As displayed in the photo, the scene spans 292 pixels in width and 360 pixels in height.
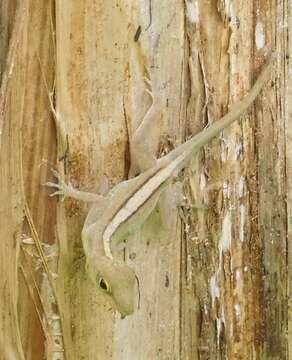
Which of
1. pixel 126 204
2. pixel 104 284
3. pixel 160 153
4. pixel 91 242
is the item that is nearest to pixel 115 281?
pixel 104 284

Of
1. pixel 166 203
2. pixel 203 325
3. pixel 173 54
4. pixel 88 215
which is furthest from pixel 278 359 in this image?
pixel 173 54

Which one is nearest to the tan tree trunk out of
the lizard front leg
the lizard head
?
the lizard front leg

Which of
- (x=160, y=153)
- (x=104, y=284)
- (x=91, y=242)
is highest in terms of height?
(x=160, y=153)

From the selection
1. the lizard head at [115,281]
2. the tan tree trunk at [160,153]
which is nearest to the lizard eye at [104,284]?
the lizard head at [115,281]

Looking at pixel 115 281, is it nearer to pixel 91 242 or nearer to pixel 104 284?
pixel 104 284

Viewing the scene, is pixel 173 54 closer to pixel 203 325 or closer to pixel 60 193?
pixel 60 193

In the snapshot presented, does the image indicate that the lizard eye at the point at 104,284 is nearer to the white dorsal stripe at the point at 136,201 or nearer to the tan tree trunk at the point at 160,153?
the white dorsal stripe at the point at 136,201

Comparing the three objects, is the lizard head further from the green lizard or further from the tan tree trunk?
the tan tree trunk
